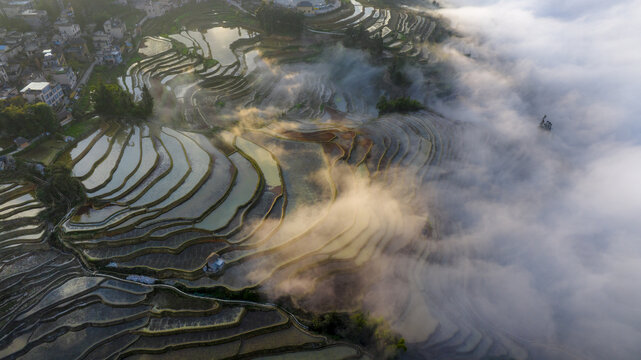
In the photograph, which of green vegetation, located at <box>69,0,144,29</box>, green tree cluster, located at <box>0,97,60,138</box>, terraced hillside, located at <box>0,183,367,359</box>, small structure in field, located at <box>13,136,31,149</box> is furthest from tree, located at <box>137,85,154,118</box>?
green vegetation, located at <box>69,0,144,29</box>

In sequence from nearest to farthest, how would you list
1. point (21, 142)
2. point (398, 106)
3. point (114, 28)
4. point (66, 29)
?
point (21, 142), point (398, 106), point (66, 29), point (114, 28)

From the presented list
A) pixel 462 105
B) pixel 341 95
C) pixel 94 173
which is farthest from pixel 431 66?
pixel 94 173

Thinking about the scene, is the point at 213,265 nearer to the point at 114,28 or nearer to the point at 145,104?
the point at 145,104

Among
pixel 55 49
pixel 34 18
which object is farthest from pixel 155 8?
pixel 55 49

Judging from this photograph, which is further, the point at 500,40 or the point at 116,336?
the point at 500,40

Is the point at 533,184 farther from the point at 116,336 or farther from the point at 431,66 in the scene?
the point at 116,336
